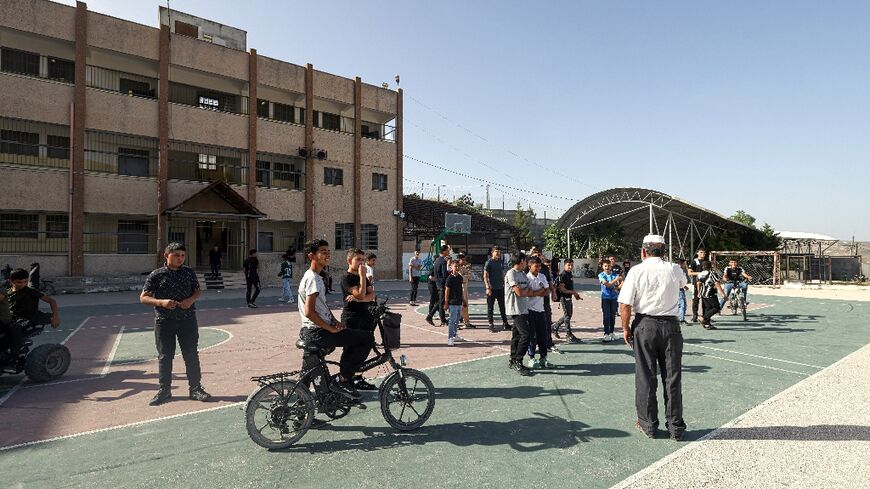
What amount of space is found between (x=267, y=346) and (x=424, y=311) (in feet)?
20.7

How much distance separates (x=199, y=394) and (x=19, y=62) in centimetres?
2490

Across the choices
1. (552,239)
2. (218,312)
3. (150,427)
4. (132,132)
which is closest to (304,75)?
(132,132)

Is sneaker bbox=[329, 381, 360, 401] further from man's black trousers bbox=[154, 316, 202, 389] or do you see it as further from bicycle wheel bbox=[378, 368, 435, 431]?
man's black trousers bbox=[154, 316, 202, 389]

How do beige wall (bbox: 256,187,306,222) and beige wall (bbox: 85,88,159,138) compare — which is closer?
beige wall (bbox: 85,88,159,138)

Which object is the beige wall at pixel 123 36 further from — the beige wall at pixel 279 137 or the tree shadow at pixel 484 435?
the tree shadow at pixel 484 435

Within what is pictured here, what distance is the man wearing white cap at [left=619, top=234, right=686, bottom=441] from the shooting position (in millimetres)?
4559

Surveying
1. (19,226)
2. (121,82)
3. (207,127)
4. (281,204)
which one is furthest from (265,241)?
(19,226)

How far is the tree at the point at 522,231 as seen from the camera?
146ft

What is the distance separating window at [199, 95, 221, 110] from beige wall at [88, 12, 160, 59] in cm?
361

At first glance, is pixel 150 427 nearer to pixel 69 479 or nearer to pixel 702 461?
pixel 69 479

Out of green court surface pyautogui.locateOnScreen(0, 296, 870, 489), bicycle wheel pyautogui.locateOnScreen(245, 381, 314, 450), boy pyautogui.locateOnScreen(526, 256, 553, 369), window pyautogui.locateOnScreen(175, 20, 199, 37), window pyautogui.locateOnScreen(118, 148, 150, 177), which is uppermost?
window pyautogui.locateOnScreen(175, 20, 199, 37)

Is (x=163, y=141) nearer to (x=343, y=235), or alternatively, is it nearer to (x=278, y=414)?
(x=343, y=235)

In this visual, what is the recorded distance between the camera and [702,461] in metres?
4.02

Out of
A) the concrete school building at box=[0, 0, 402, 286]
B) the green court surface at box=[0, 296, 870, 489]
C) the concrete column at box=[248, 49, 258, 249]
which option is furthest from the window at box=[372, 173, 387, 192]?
the green court surface at box=[0, 296, 870, 489]
